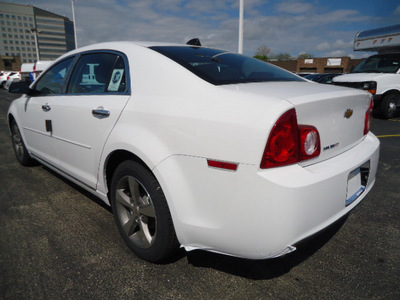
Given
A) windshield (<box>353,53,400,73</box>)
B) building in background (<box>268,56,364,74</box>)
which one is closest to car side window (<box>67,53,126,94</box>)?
windshield (<box>353,53,400,73</box>)

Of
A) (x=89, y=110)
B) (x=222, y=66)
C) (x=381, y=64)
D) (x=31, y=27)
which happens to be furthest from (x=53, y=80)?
(x=31, y=27)

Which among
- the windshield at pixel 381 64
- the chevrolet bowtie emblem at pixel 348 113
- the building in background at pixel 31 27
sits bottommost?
the chevrolet bowtie emblem at pixel 348 113

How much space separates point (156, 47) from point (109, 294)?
1696 mm

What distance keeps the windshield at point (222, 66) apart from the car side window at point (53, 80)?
48.8 inches

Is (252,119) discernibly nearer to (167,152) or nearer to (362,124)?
(167,152)

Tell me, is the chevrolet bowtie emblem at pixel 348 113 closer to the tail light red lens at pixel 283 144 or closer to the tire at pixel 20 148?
the tail light red lens at pixel 283 144

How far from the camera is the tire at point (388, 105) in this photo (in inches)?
331

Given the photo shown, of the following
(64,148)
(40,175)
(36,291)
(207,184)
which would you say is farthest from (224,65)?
(40,175)

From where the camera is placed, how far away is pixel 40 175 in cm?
381

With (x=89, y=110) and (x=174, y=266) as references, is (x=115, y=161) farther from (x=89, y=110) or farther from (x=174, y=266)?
(x=174, y=266)

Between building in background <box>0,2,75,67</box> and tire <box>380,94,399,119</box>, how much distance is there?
142879 millimetres

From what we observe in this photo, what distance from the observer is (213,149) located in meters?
1.50

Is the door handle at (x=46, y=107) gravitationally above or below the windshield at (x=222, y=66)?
below

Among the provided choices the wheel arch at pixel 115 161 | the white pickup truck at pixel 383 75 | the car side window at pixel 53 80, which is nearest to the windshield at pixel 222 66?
the wheel arch at pixel 115 161
